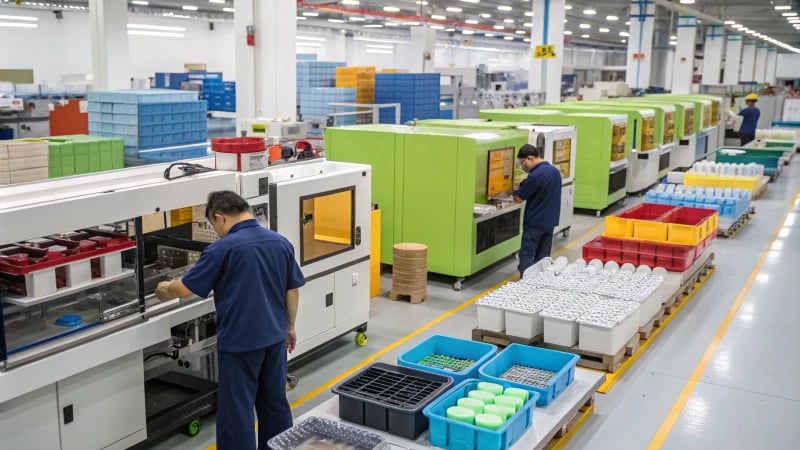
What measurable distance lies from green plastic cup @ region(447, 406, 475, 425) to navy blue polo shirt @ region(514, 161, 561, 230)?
163 inches

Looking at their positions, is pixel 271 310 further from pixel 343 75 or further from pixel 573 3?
pixel 573 3

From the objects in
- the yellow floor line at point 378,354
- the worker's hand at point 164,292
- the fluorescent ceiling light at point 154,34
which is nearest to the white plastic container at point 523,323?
the yellow floor line at point 378,354

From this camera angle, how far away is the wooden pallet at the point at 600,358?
20.2ft

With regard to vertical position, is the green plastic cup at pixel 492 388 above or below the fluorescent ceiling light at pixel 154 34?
below

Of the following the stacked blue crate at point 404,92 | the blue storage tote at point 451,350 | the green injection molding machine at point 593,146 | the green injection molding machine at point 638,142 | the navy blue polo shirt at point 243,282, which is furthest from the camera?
the stacked blue crate at point 404,92

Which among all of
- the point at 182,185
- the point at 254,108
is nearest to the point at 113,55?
the point at 254,108

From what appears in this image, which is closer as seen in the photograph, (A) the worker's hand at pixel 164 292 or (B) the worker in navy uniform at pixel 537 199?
(A) the worker's hand at pixel 164 292

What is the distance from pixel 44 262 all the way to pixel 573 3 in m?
26.8

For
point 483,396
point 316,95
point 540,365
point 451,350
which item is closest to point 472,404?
point 483,396

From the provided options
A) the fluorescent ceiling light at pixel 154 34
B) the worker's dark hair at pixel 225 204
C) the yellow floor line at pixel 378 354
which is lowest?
the yellow floor line at pixel 378 354

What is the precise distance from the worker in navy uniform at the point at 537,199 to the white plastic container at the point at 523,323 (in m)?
1.90

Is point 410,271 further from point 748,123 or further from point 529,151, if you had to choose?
point 748,123

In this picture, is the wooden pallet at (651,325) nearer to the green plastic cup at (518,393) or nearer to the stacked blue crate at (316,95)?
the green plastic cup at (518,393)

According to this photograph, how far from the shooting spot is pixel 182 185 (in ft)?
14.9
